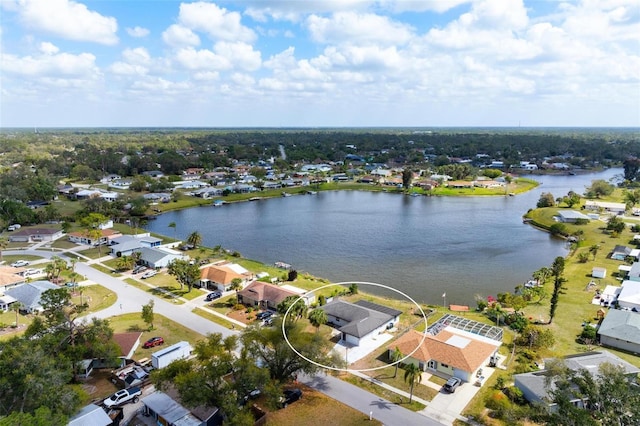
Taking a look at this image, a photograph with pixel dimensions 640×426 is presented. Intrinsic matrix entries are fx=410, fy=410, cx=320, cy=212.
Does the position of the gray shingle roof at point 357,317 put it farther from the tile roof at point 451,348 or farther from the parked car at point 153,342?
the parked car at point 153,342

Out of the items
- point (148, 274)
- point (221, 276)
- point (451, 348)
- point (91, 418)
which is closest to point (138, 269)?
point (148, 274)

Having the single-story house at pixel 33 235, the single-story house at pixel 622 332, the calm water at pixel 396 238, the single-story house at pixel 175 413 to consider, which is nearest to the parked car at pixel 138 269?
the calm water at pixel 396 238

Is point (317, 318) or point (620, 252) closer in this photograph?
point (317, 318)

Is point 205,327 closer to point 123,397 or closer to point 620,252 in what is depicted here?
point 123,397

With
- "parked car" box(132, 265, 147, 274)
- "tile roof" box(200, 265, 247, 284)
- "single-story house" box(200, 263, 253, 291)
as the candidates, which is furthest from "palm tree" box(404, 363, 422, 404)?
"parked car" box(132, 265, 147, 274)

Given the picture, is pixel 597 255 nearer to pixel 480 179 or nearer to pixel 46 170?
pixel 480 179

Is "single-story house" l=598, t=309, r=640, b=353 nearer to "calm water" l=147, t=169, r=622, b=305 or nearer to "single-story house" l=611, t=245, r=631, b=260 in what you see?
"calm water" l=147, t=169, r=622, b=305

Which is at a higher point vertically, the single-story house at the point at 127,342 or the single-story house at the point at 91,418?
the single-story house at the point at 91,418
